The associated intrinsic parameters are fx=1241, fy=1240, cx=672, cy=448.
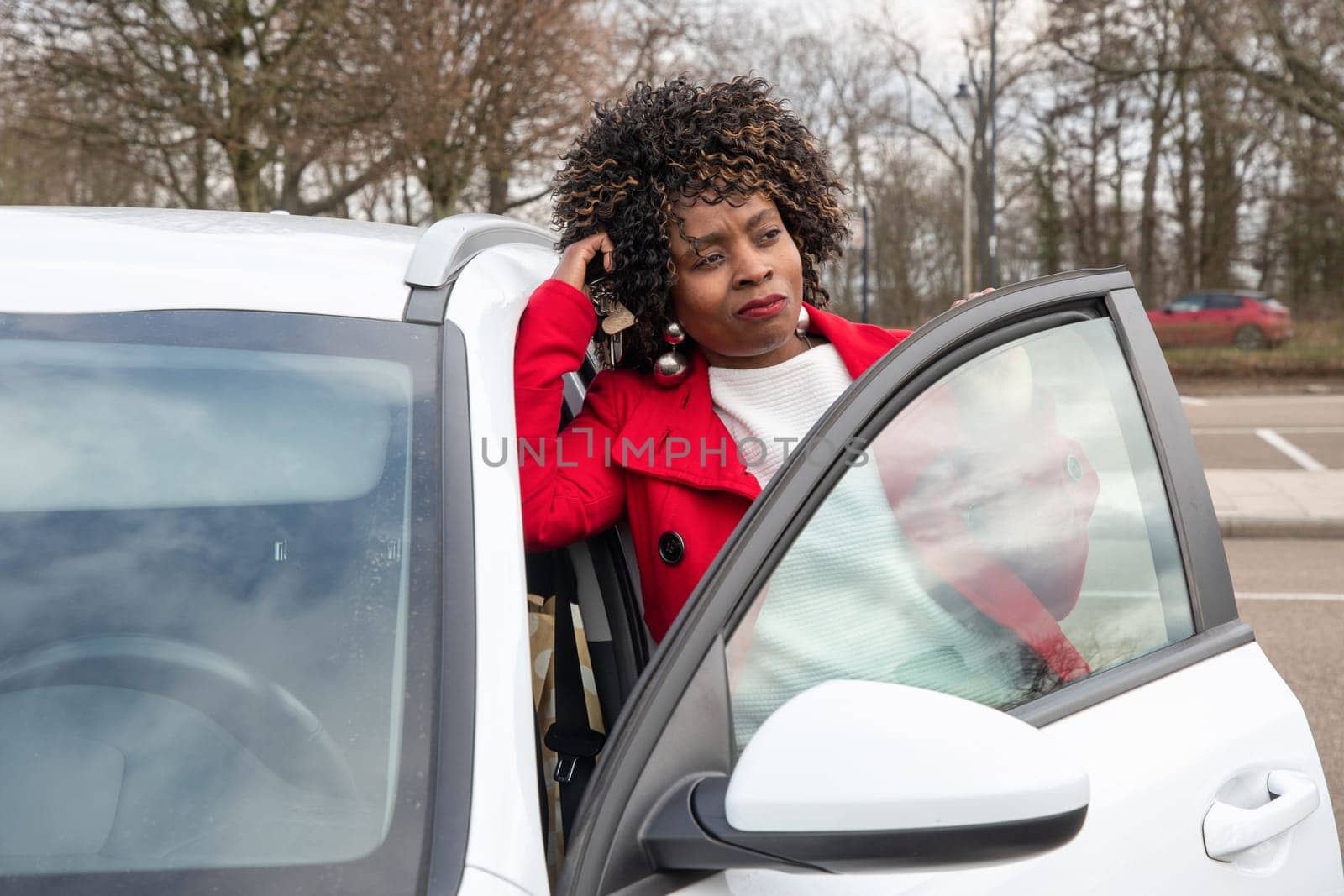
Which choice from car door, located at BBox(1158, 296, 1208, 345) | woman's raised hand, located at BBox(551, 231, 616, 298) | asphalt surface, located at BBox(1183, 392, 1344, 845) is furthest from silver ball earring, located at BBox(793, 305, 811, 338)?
car door, located at BBox(1158, 296, 1208, 345)

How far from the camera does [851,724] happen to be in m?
0.98

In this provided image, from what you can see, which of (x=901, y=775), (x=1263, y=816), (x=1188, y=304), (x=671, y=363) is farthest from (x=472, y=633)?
(x=1188, y=304)

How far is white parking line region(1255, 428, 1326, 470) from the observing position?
11133 millimetres

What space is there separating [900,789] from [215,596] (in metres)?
0.66

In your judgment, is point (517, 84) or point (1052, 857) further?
point (517, 84)

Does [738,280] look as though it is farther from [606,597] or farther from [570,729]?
[570,729]

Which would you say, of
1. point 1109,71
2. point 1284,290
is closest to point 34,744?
point 1109,71

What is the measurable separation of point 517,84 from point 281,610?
1166 cm

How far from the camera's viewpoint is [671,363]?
186cm

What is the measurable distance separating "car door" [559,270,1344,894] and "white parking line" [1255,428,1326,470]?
10.6m

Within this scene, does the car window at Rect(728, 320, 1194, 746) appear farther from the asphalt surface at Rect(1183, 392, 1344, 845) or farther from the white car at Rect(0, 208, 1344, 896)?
the asphalt surface at Rect(1183, 392, 1344, 845)

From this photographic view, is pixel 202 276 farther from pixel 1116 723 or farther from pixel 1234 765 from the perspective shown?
pixel 1234 765

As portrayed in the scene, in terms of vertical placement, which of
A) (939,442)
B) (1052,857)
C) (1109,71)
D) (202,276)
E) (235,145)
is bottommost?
(1052,857)

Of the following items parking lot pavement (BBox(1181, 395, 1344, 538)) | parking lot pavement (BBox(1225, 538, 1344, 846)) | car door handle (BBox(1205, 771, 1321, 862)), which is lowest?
parking lot pavement (BBox(1225, 538, 1344, 846))
